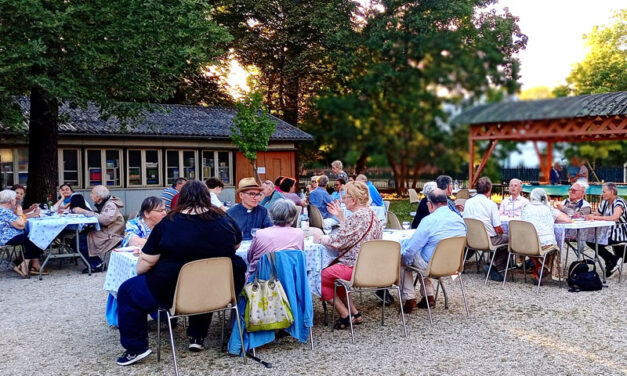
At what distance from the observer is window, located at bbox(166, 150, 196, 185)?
71.5 feet

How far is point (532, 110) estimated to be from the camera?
166cm

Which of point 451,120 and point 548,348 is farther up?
point 451,120

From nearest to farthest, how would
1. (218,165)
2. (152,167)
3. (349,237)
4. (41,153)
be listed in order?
(349,237) < (41,153) < (152,167) < (218,165)

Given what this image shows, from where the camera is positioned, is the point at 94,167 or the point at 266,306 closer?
the point at 266,306

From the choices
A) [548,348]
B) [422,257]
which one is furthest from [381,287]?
[548,348]

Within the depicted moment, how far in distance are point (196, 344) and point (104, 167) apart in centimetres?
1685

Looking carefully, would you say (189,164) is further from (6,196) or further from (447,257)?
(447,257)

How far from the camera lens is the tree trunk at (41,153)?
48.0ft

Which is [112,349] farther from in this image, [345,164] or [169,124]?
[169,124]

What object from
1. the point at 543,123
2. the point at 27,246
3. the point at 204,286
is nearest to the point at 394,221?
the point at 204,286

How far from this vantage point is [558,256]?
749 centimetres

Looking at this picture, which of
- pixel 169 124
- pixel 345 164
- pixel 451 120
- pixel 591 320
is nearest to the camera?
pixel 451 120

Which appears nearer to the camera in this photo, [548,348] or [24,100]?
[548,348]

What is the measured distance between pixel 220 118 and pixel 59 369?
67.4 feet
